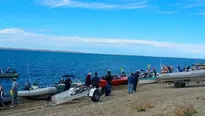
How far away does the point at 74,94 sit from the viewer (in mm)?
19062

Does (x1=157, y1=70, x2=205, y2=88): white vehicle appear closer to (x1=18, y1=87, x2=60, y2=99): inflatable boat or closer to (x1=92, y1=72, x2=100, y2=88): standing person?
(x1=92, y1=72, x2=100, y2=88): standing person

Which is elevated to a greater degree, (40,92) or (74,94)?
(74,94)

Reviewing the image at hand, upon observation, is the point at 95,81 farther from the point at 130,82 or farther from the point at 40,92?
the point at 40,92

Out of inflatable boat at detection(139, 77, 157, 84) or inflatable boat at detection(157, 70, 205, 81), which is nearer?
inflatable boat at detection(157, 70, 205, 81)

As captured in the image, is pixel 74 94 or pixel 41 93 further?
pixel 41 93

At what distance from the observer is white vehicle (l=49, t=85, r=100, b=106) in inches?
739

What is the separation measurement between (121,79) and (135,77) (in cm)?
856

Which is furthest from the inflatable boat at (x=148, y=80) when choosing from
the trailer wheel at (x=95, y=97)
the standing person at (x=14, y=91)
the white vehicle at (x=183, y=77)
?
the standing person at (x=14, y=91)

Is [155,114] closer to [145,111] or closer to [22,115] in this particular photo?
[145,111]

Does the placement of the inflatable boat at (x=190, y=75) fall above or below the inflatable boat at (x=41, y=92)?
above

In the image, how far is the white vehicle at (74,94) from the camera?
1877cm

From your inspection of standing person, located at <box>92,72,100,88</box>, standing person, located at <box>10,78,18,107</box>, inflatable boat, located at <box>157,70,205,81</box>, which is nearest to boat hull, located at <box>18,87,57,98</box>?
standing person, located at <box>10,78,18,107</box>

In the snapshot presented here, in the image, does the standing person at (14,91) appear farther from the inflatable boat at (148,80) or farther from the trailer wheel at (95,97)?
the inflatable boat at (148,80)

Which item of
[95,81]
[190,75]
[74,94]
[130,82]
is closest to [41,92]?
[95,81]
